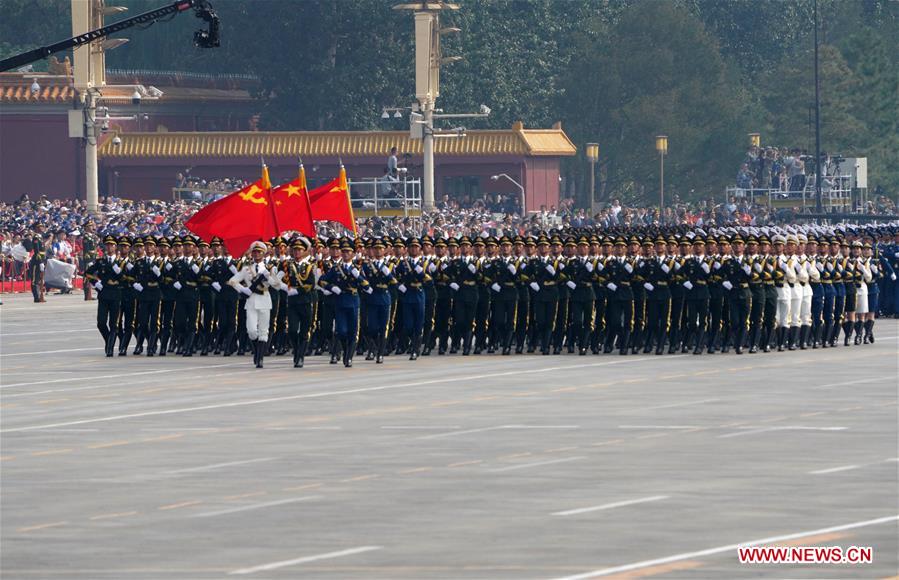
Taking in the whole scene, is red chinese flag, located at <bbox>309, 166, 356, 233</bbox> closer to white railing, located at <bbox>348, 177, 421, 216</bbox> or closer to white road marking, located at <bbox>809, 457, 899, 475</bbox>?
white road marking, located at <bbox>809, 457, 899, 475</bbox>

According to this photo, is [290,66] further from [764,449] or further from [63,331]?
[764,449]

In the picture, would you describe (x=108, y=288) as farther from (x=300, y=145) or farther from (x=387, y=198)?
(x=300, y=145)

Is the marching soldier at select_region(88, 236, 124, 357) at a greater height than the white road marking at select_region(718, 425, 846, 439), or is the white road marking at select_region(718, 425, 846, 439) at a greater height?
the marching soldier at select_region(88, 236, 124, 357)

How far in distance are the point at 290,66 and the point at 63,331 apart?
4366 centimetres

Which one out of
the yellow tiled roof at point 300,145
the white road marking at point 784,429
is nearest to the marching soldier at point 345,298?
the white road marking at point 784,429

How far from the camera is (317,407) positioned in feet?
74.5

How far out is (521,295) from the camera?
1204 inches

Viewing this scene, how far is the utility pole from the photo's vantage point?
61375 mm

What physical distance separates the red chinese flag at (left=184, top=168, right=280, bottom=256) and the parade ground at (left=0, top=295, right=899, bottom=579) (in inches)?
141

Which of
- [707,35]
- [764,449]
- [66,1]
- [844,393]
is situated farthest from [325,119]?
[764,449]

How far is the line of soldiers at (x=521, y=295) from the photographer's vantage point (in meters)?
30.0

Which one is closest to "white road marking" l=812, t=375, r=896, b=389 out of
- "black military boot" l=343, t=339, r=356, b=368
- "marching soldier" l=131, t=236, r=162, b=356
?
"black military boot" l=343, t=339, r=356, b=368

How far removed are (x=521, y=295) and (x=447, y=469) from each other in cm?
1329

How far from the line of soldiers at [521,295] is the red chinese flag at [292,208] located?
2087 mm
